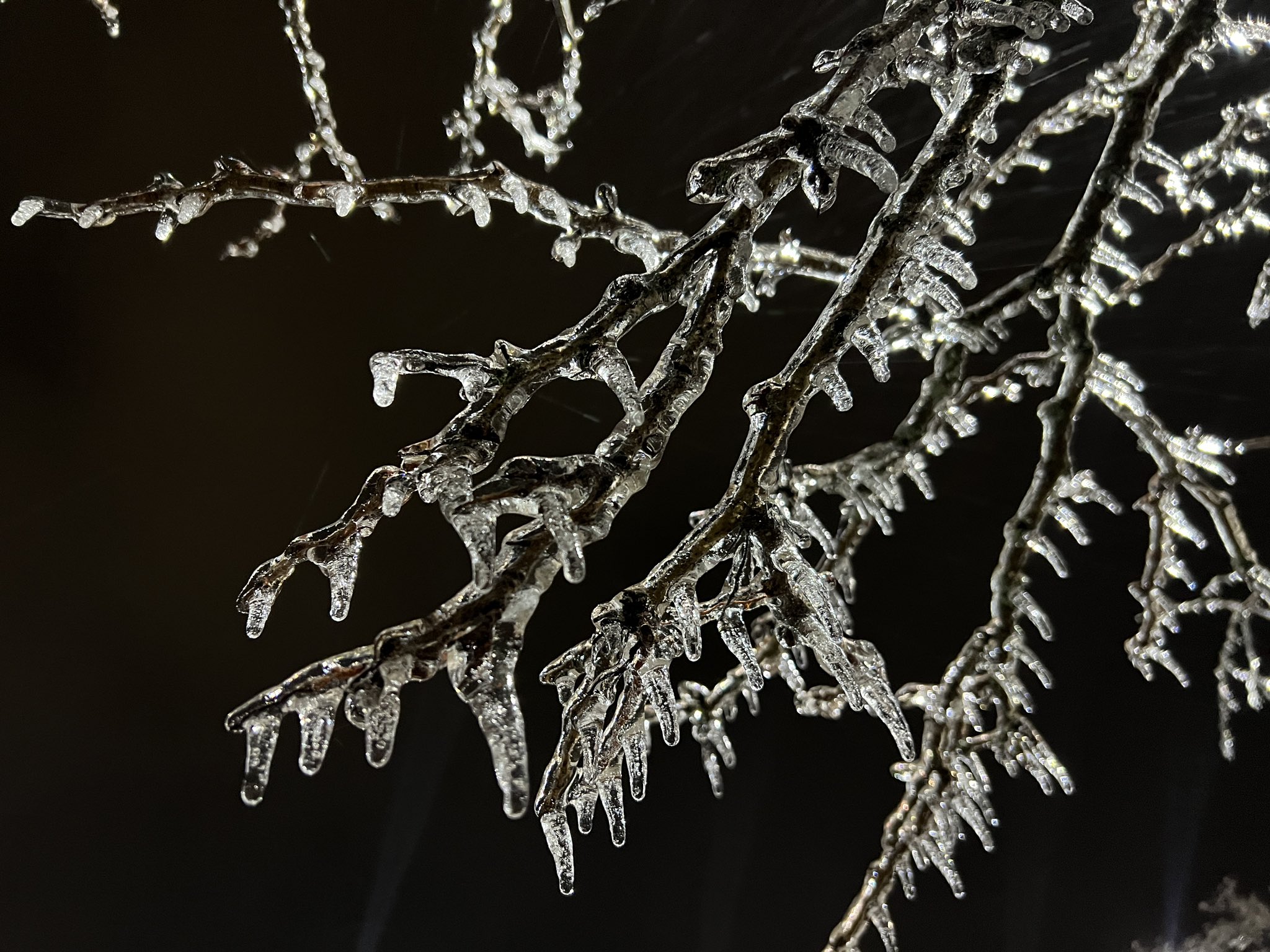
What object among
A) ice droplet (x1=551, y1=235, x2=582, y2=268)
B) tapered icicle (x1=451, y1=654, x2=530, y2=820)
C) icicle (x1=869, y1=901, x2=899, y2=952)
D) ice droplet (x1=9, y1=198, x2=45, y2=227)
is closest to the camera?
tapered icicle (x1=451, y1=654, x2=530, y2=820)

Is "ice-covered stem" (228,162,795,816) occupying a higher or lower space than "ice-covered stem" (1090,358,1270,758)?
lower

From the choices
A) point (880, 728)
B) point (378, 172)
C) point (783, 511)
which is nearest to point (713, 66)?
point (378, 172)

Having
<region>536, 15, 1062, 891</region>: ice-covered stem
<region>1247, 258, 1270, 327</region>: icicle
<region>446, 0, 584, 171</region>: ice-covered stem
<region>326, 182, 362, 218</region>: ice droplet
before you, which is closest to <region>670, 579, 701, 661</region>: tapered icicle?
<region>536, 15, 1062, 891</region>: ice-covered stem

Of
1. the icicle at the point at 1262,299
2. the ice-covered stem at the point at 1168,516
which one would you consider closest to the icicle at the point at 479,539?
→ the ice-covered stem at the point at 1168,516

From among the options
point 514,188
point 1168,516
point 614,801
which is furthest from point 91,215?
point 1168,516

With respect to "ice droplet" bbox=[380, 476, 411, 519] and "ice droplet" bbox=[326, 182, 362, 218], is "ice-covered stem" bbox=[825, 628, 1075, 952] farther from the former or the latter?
"ice droplet" bbox=[326, 182, 362, 218]

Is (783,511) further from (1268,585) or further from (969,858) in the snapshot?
(969,858)

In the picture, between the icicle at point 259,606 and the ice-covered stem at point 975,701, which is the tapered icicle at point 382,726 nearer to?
the icicle at point 259,606
